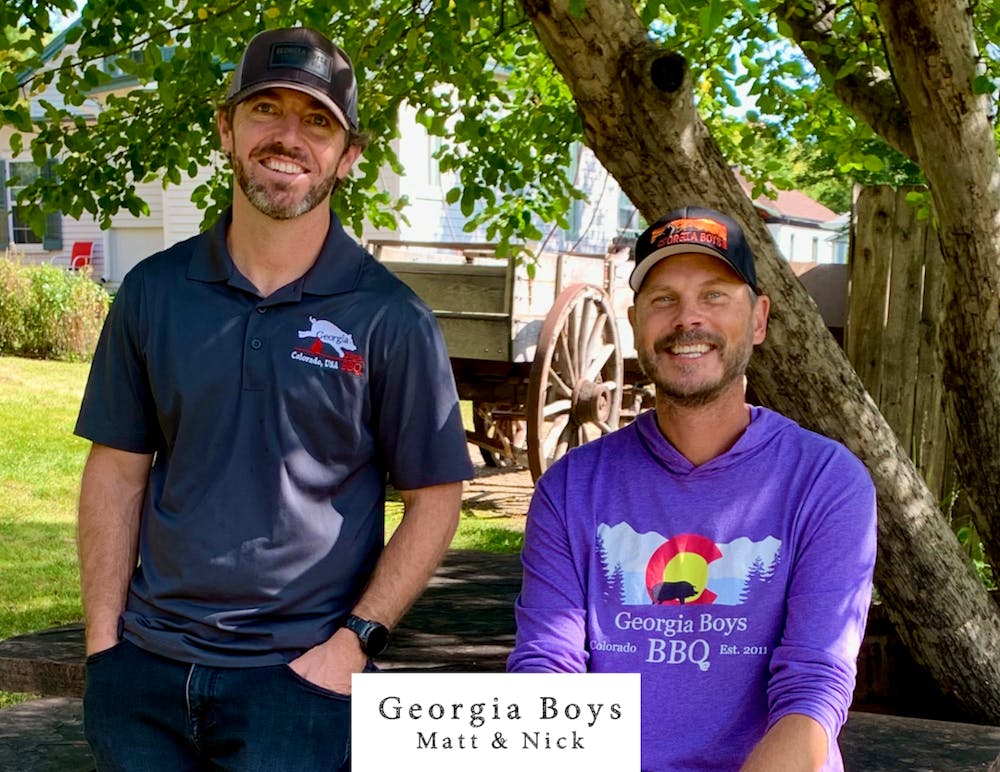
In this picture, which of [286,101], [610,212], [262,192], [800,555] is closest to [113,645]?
[262,192]

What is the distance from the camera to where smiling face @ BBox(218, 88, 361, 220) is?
7.57 ft

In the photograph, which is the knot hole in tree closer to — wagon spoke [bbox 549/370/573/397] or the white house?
wagon spoke [bbox 549/370/573/397]

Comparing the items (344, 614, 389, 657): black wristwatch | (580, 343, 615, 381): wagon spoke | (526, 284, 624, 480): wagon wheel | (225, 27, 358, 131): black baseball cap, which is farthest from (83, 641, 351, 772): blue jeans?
(580, 343, 615, 381): wagon spoke

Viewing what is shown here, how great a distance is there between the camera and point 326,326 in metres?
2.30

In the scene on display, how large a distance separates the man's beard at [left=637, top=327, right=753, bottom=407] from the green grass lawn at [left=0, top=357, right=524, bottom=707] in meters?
4.22

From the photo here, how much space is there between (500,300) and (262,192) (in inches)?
258

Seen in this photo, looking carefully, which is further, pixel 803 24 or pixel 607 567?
pixel 803 24

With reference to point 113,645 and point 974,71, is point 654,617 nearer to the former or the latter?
point 113,645

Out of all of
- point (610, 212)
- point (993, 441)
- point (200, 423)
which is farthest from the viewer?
point (610, 212)

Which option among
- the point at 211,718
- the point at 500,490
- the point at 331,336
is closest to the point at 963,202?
the point at 331,336

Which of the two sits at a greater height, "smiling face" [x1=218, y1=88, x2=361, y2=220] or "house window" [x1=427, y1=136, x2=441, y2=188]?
"house window" [x1=427, y1=136, x2=441, y2=188]

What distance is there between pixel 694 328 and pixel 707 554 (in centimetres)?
42

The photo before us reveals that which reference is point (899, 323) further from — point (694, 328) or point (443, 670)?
point (694, 328)

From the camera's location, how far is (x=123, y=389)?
2.38m
